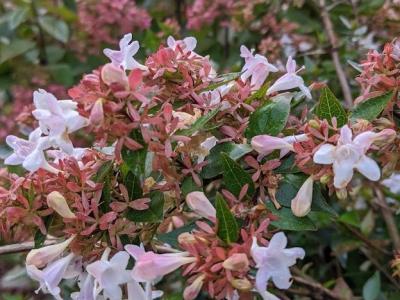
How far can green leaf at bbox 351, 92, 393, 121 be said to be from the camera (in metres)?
0.85

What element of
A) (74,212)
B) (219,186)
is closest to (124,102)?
(74,212)

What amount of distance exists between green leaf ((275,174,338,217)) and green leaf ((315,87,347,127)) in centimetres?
8

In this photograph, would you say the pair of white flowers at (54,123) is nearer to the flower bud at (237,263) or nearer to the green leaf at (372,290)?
the flower bud at (237,263)

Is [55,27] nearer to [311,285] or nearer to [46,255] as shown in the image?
[311,285]

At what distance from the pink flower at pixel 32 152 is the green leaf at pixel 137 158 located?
0.33ft

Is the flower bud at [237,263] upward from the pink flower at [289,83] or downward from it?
downward

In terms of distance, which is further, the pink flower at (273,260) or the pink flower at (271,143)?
the pink flower at (271,143)

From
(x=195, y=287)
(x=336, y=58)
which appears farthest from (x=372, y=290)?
(x=195, y=287)

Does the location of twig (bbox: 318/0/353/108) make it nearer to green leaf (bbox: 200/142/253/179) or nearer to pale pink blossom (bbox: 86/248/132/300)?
green leaf (bbox: 200/142/253/179)

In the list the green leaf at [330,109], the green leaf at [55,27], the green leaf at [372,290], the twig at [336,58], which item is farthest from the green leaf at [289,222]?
the green leaf at [55,27]

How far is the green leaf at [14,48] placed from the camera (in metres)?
2.08

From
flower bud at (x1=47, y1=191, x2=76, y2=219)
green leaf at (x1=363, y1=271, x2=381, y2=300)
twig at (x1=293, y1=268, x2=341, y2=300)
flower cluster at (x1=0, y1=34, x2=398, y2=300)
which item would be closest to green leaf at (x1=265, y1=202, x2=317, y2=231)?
flower cluster at (x1=0, y1=34, x2=398, y2=300)

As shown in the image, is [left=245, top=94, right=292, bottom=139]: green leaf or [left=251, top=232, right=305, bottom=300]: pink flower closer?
[left=251, top=232, right=305, bottom=300]: pink flower

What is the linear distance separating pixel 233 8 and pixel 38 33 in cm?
74
